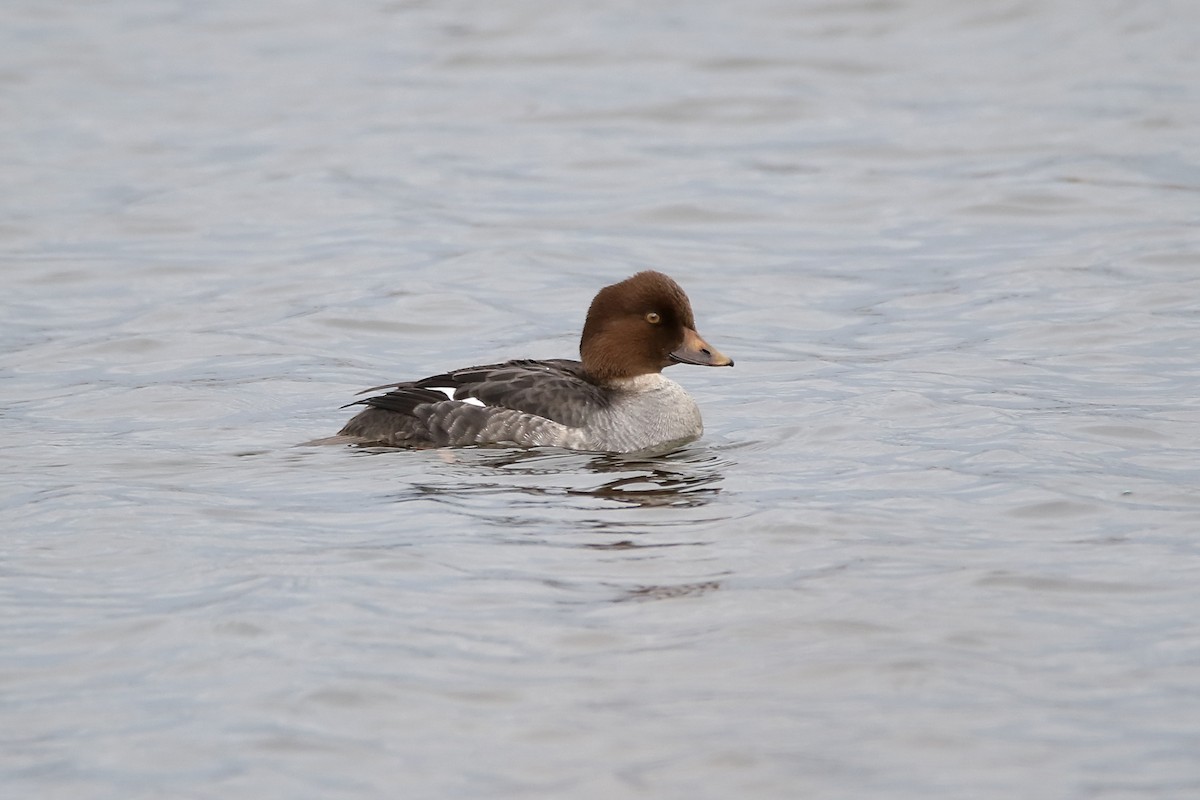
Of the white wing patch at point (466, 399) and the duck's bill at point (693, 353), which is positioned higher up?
the duck's bill at point (693, 353)

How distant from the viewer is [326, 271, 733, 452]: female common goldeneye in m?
10.8

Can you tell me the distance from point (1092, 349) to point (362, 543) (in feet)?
22.3

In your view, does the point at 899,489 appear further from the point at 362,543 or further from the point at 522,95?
the point at 522,95

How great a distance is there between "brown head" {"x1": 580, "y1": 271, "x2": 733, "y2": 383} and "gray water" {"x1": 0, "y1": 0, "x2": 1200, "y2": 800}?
595mm

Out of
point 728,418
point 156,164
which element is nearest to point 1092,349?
point 728,418

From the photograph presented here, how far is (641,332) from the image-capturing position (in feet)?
36.8

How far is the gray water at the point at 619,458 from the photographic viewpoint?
268 inches

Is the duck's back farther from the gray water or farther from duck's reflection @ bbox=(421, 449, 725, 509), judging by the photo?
the gray water

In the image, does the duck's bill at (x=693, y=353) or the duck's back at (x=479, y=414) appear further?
the duck's bill at (x=693, y=353)

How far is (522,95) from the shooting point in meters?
24.1

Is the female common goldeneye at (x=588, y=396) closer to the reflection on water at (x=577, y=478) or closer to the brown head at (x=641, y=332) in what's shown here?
the brown head at (x=641, y=332)

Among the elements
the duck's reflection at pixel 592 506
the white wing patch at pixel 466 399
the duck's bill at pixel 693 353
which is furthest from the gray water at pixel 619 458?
the duck's bill at pixel 693 353

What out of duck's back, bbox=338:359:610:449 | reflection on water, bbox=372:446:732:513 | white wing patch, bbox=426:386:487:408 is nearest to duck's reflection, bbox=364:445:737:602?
reflection on water, bbox=372:446:732:513

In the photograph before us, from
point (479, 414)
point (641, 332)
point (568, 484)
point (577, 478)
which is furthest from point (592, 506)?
point (641, 332)
